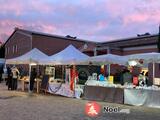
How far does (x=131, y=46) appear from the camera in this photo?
39.9 meters

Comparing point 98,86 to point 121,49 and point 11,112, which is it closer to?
point 11,112

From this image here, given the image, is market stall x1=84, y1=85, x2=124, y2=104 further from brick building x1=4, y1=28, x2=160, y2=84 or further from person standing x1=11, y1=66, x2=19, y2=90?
brick building x1=4, y1=28, x2=160, y2=84

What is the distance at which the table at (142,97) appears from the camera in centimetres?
1531

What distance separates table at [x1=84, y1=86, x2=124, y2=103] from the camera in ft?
55.4

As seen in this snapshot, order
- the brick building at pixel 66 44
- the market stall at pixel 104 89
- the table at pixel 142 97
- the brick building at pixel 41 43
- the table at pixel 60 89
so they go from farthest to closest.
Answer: the brick building at pixel 41 43 → the brick building at pixel 66 44 → the table at pixel 60 89 → the market stall at pixel 104 89 → the table at pixel 142 97

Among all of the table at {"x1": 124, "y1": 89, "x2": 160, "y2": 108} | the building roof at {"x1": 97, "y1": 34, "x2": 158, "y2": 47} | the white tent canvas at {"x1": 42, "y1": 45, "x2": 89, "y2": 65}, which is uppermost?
the building roof at {"x1": 97, "y1": 34, "x2": 158, "y2": 47}

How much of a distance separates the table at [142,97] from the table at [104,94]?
0.42 metres

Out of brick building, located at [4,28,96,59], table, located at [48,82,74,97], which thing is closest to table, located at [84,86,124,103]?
table, located at [48,82,74,97]

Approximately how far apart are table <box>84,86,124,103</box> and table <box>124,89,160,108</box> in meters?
0.42

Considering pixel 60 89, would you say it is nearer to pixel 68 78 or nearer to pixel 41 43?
pixel 68 78

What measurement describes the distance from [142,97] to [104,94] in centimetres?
246

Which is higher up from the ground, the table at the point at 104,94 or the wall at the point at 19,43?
the wall at the point at 19,43

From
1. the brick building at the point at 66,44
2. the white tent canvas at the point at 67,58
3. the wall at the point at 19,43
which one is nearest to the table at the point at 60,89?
the white tent canvas at the point at 67,58

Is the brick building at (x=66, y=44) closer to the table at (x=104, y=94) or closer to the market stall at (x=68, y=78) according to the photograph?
the market stall at (x=68, y=78)
